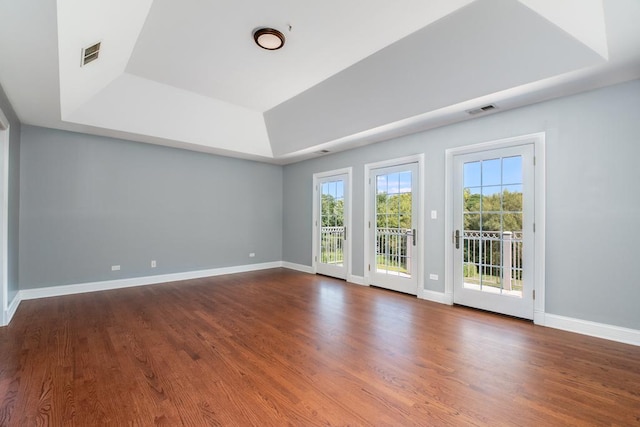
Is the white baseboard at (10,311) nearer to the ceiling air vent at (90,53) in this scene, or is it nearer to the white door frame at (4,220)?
the white door frame at (4,220)

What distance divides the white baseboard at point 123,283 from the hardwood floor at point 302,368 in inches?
24.5

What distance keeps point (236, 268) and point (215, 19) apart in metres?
4.80

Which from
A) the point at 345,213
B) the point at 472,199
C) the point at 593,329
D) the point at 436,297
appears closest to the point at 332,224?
the point at 345,213

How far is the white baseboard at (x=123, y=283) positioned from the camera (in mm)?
4270

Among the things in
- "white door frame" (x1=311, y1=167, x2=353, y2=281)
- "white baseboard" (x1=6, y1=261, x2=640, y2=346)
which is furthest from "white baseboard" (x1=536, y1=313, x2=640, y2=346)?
"white door frame" (x1=311, y1=167, x2=353, y2=281)

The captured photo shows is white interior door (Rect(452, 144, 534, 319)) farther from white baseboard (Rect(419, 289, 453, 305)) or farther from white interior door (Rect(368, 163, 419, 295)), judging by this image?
white interior door (Rect(368, 163, 419, 295))

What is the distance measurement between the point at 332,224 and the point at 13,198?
15.8 feet

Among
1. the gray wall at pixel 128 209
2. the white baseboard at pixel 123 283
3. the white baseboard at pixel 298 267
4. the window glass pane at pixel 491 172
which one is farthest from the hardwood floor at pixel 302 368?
the white baseboard at pixel 298 267

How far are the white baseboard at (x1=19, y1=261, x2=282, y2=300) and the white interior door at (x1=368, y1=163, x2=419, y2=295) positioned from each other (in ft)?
9.85

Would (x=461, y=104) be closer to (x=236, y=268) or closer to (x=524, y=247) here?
(x=524, y=247)

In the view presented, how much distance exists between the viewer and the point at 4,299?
10.6 feet

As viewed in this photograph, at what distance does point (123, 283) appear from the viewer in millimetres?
4949

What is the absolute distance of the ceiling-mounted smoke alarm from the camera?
2832 mm

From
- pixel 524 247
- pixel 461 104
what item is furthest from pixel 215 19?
pixel 524 247
